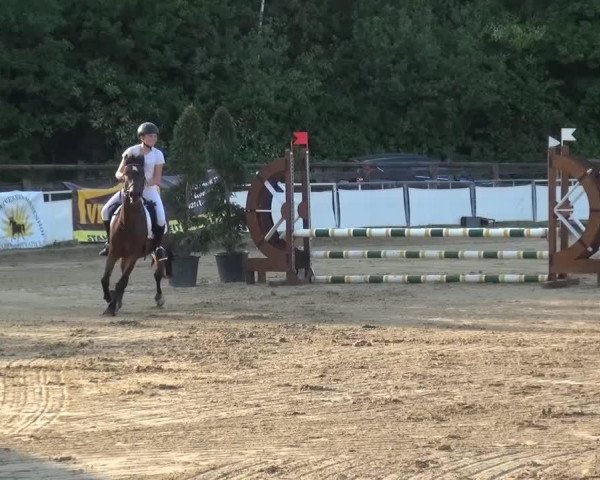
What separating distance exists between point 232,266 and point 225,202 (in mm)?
1040

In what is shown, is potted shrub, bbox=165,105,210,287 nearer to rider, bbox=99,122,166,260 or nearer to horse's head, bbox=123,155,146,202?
rider, bbox=99,122,166,260

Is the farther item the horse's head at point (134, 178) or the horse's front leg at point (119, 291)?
the horse's front leg at point (119, 291)

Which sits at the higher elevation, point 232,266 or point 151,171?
point 151,171

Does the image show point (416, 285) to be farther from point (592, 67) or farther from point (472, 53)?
point (592, 67)

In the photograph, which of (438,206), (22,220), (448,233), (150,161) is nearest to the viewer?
(150,161)

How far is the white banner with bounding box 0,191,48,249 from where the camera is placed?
25.5 meters

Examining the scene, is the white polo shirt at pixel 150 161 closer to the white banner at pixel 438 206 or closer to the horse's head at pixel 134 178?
the horse's head at pixel 134 178

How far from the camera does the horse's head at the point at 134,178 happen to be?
15.1 m

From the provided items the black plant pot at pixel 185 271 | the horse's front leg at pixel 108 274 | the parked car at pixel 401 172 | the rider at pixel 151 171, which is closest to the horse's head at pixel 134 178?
the rider at pixel 151 171

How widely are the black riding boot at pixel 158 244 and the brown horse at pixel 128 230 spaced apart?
0.56ft

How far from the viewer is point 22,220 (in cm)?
2603

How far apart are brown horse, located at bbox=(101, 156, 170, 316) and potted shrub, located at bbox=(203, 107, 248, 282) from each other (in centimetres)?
390

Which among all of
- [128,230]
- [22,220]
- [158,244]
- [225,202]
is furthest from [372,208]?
[128,230]

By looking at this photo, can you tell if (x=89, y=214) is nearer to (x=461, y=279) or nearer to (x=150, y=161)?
(x=461, y=279)
